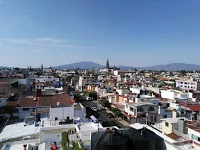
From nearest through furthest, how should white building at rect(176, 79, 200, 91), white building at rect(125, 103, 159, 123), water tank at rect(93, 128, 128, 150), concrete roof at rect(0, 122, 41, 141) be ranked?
water tank at rect(93, 128, 128, 150) < concrete roof at rect(0, 122, 41, 141) < white building at rect(125, 103, 159, 123) < white building at rect(176, 79, 200, 91)

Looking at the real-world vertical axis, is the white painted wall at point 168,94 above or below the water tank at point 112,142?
below

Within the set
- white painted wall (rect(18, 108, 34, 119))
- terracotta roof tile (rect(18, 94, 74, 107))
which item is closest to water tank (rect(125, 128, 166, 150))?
terracotta roof tile (rect(18, 94, 74, 107))

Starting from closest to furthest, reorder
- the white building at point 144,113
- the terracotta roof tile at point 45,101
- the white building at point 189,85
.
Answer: the terracotta roof tile at point 45,101
the white building at point 144,113
the white building at point 189,85

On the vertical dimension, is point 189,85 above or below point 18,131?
above

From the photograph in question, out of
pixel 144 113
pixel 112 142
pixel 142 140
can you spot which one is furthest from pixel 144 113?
pixel 112 142

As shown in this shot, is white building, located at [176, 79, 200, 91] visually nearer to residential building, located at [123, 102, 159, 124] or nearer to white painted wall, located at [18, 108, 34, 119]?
residential building, located at [123, 102, 159, 124]

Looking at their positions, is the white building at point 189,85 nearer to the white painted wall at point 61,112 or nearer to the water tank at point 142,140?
the white painted wall at point 61,112

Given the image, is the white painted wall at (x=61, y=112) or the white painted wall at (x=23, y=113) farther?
the white painted wall at (x=23, y=113)

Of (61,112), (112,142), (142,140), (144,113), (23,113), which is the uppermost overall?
(112,142)

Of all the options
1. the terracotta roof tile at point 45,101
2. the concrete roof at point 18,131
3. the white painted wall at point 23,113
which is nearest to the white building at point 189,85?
the terracotta roof tile at point 45,101

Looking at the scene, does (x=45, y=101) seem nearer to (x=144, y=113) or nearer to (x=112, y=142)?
(x=144, y=113)

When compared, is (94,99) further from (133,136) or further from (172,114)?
(133,136)

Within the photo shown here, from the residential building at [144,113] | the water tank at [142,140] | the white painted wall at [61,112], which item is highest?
the water tank at [142,140]

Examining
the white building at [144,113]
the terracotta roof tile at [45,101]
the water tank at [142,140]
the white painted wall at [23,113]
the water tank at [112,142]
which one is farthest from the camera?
the white building at [144,113]
